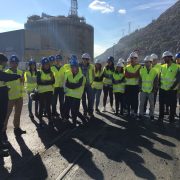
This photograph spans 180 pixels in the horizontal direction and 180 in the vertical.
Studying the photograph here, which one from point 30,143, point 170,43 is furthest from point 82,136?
point 170,43

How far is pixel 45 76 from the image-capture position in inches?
345

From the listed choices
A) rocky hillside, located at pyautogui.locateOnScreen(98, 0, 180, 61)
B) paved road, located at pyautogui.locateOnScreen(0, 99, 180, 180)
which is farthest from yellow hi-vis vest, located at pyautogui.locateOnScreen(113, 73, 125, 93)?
rocky hillside, located at pyautogui.locateOnScreen(98, 0, 180, 61)

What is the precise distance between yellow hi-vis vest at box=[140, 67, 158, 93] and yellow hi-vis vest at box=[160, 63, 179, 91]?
1.11 ft

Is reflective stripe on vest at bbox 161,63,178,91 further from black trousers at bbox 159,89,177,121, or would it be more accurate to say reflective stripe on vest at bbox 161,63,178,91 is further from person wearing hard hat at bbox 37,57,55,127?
person wearing hard hat at bbox 37,57,55,127

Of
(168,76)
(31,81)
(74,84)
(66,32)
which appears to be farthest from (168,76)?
(66,32)

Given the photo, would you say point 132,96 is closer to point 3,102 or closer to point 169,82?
point 169,82

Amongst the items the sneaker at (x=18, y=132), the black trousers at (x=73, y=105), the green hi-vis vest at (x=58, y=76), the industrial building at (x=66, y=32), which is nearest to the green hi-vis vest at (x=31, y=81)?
the green hi-vis vest at (x=58, y=76)

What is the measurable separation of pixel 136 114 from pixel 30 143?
13.8 feet

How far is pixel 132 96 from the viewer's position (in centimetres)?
1036

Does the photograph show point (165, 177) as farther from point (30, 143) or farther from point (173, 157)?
point (30, 143)

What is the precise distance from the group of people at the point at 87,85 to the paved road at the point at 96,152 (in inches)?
24.8

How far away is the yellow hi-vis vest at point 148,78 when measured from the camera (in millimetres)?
9859

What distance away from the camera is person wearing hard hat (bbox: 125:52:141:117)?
10.2 m

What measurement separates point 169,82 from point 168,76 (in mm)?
177
